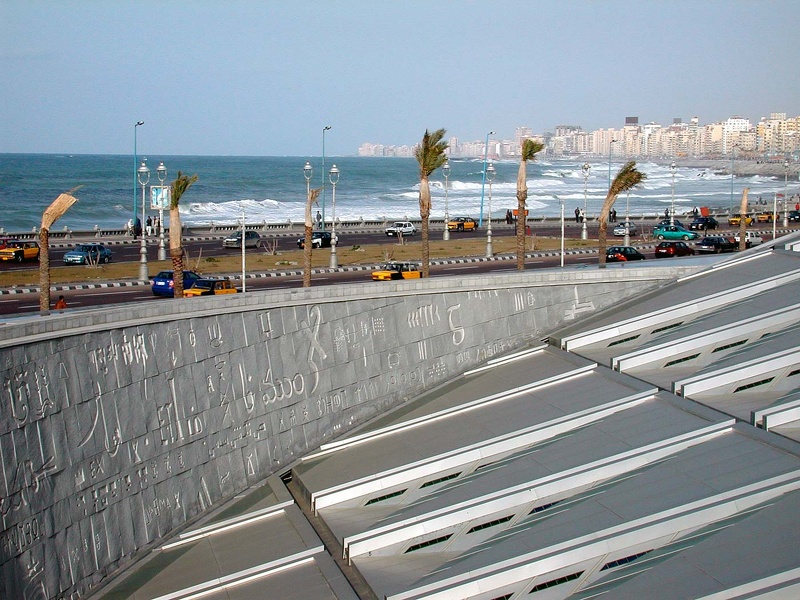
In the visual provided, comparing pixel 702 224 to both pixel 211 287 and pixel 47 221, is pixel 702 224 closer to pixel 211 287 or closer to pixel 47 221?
pixel 211 287

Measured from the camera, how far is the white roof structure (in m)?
12.9

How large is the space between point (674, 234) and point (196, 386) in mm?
48726

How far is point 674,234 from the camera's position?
6078 centimetres

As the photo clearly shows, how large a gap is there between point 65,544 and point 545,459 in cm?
836

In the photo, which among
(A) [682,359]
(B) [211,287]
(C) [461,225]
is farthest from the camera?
(C) [461,225]

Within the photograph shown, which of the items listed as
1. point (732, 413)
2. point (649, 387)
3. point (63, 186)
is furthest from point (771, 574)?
point (63, 186)

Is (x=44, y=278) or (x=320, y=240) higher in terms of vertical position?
(x=44, y=278)

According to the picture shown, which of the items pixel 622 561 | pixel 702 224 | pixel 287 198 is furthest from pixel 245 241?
pixel 287 198

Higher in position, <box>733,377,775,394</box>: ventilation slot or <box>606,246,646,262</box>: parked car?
<box>606,246,646,262</box>: parked car

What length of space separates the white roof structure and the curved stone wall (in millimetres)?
788

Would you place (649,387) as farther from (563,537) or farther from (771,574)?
(771,574)

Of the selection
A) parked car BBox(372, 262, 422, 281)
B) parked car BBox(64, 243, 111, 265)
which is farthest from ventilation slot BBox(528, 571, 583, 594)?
parked car BBox(64, 243, 111, 265)

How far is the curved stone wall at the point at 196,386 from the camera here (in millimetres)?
14055

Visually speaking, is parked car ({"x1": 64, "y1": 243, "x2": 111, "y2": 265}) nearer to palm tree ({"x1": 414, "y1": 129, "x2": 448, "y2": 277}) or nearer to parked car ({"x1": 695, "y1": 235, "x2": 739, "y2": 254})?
palm tree ({"x1": 414, "y1": 129, "x2": 448, "y2": 277})
